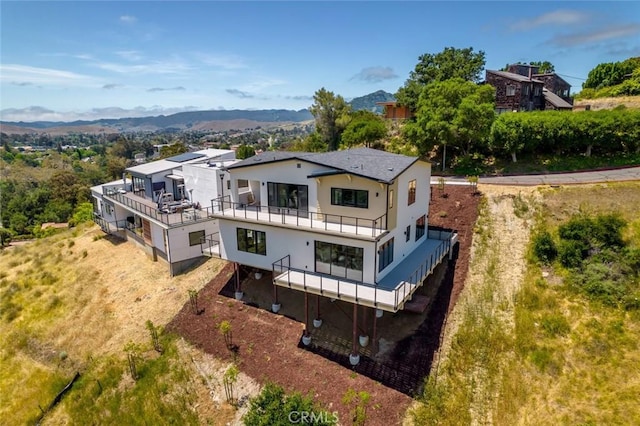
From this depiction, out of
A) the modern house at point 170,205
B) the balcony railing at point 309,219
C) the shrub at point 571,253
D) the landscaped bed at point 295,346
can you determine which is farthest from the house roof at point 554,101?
the balcony railing at point 309,219

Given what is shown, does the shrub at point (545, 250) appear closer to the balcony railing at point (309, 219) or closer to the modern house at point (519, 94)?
the balcony railing at point (309, 219)

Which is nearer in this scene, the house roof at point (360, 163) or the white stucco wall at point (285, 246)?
the house roof at point (360, 163)

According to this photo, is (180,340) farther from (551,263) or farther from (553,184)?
(553,184)

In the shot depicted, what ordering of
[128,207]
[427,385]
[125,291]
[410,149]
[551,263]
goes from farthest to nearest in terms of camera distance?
1. [410,149]
2. [128,207]
3. [125,291]
4. [551,263]
5. [427,385]

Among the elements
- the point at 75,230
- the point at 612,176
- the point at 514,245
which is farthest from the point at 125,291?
the point at 612,176

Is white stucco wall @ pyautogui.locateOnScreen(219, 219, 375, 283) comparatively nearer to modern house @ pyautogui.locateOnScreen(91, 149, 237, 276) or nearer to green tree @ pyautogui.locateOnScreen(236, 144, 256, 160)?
modern house @ pyautogui.locateOnScreen(91, 149, 237, 276)
